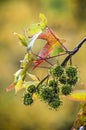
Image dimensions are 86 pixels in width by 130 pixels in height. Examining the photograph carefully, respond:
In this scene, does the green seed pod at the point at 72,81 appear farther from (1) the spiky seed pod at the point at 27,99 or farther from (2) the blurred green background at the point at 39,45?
(2) the blurred green background at the point at 39,45

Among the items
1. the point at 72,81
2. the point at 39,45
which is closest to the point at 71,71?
the point at 72,81

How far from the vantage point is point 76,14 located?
5129 millimetres

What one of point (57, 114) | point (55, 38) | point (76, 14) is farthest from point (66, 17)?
point (55, 38)

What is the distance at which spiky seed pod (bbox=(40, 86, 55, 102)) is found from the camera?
99 cm

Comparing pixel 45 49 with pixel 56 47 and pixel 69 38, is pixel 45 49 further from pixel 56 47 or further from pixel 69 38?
pixel 69 38

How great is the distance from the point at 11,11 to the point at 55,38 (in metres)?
4.06

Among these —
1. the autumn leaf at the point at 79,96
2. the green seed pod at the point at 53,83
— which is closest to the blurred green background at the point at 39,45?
the autumn leaf at the point at 79,96

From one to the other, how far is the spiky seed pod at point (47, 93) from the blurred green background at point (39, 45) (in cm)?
328

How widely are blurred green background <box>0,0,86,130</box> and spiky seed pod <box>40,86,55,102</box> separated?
10.8 ft

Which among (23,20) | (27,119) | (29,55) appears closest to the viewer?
(29,55)

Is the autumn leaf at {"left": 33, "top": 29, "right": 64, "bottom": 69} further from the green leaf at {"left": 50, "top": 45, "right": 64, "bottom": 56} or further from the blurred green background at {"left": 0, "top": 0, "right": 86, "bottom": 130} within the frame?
the blurred green background at {"left": 0, "top": 0, "right": 86, "bottom": 130}

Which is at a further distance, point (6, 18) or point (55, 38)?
point (6, 18)

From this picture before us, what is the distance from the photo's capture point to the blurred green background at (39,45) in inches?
174

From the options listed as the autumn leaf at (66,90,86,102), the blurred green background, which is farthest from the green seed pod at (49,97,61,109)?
the blurred green background
